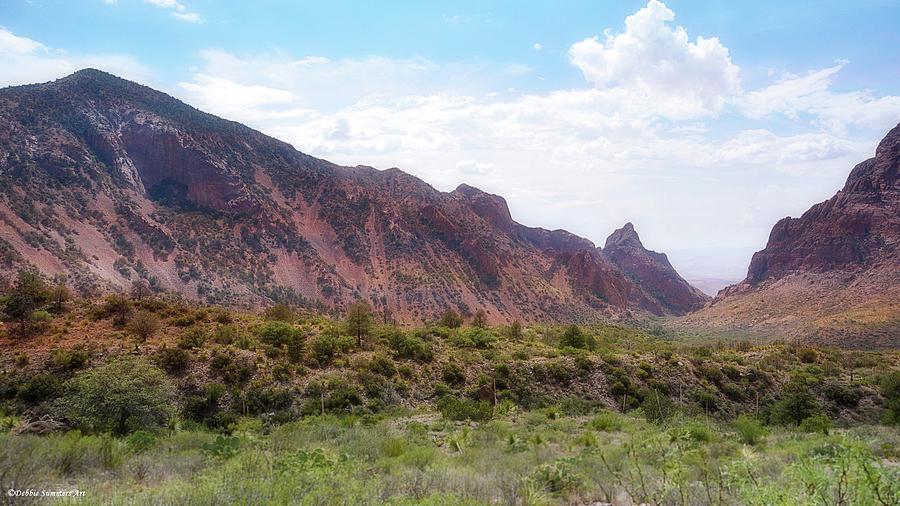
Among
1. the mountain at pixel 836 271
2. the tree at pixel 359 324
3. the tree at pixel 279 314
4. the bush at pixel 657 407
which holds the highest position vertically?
the mountain at pixel 836 271

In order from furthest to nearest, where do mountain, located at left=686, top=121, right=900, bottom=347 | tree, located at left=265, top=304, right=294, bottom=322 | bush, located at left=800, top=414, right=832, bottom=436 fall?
mountain, located at left=686, top=121, right=900, bottom=347 < tree, located at left=265, top=304, right=294, bottom=322 < bush, located at left=800, top=414, right=832, bottom=436

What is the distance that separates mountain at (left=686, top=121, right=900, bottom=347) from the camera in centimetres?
6241

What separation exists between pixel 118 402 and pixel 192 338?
8208mm

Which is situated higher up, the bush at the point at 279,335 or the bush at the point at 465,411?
the bush at the point at 279,335

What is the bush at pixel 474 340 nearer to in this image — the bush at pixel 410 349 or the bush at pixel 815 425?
the bush at pixel 410 349

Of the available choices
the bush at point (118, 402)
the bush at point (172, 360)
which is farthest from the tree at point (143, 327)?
the bush at point (118, 402)

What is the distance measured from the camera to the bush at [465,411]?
17.9 metres

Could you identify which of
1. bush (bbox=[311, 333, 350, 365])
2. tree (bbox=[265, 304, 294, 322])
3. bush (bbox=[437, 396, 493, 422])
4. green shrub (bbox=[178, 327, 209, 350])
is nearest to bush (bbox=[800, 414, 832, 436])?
bush (bbox=[437, 396, 493, 422])

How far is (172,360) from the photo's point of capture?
789 inches

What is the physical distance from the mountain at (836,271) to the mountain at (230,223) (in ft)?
94.6

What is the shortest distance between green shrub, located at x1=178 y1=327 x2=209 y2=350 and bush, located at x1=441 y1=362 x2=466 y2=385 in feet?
38.8

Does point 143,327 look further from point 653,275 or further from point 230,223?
point 653,275

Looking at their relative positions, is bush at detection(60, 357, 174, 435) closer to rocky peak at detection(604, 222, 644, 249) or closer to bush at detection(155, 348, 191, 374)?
bush at detection(155, 348, 191, 374)

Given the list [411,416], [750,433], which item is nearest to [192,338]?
[411,416]
